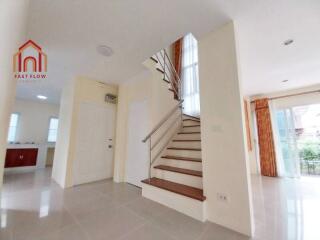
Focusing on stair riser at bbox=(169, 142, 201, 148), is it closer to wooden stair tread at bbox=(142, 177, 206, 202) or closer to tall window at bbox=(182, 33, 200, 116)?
wooden stair tread at bbox=(142, 177, 206, 202)

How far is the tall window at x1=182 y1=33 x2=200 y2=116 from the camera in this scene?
4.52 metres

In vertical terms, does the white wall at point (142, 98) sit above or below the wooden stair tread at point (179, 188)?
above

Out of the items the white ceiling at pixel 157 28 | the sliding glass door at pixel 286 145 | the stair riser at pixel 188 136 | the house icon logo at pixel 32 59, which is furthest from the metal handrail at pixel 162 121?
the sliding glass door at pixel 286 145

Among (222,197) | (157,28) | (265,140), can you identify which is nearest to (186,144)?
(222,197)

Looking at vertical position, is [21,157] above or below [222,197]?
above

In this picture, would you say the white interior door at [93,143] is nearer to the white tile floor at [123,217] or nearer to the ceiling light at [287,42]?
the white tile floor at [123,217]

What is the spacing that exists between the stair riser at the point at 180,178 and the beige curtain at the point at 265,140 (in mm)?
3488

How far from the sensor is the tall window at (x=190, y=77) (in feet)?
14.8

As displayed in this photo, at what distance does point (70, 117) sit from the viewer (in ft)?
11.1

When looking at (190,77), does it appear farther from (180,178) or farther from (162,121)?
(180,178)

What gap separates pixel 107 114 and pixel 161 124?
172 centimetres

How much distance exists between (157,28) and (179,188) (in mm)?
2440

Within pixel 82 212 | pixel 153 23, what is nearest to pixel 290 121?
pixel 153 23

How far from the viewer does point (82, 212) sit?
2066 mm
